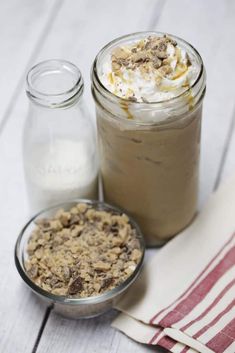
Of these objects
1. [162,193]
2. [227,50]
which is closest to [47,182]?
[162,193]

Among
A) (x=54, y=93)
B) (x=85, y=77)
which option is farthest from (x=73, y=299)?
(x=85, y=77)

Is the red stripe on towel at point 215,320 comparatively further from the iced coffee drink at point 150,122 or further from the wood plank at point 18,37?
the wood plank at point 18,37

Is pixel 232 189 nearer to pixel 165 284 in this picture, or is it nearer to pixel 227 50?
pixel 165 284

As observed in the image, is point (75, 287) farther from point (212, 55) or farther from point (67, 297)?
point (212, 55)

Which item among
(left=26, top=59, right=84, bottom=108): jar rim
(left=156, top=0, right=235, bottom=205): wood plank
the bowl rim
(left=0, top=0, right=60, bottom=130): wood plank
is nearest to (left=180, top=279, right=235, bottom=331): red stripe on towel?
the bowl rim

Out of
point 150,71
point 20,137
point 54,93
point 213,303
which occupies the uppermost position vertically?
point 150,71

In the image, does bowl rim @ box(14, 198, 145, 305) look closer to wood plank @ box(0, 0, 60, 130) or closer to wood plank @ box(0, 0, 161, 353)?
wood plank @ box(0, 0, 161, 353)

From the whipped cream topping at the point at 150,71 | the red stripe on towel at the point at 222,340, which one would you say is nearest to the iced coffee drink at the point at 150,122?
the whipped cream topping at the point at 150,71
